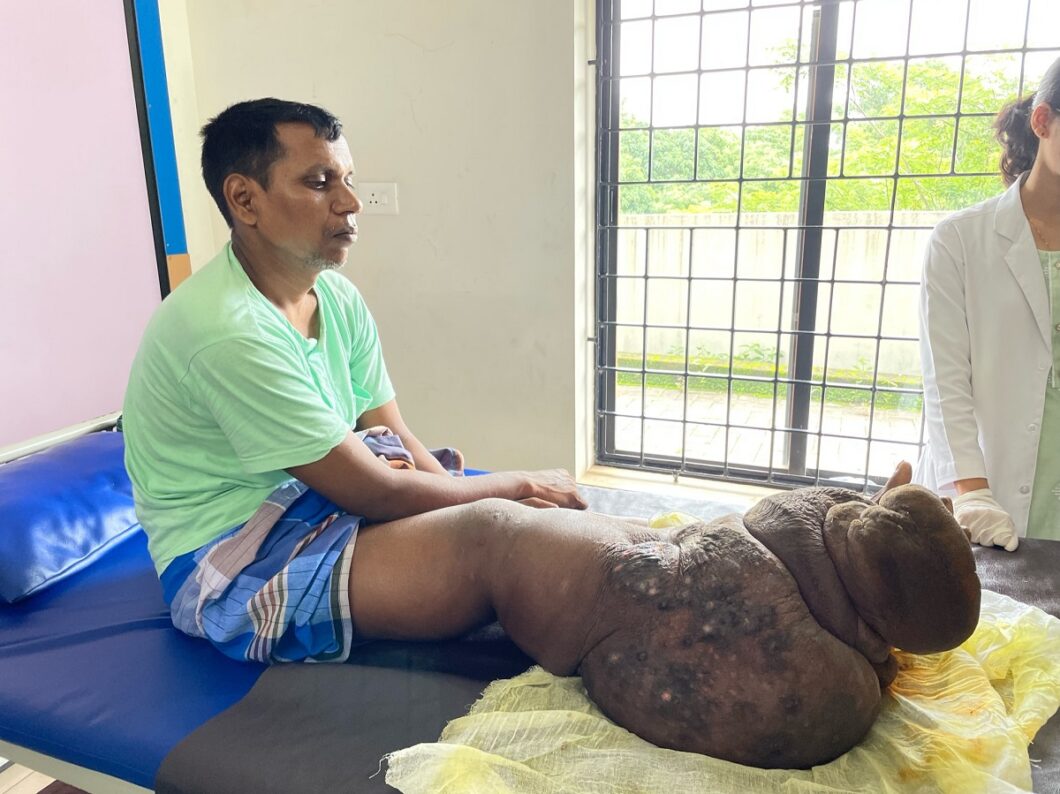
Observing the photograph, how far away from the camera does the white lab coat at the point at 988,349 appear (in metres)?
1.44

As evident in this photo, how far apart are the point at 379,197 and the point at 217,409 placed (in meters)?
1.62

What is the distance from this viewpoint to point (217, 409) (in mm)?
1068

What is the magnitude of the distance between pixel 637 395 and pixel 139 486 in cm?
182

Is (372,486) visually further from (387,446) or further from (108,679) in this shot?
(108,679)

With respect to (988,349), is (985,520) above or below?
below

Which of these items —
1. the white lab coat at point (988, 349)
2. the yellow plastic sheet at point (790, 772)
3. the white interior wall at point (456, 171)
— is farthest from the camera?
the white interior wall at point (456, 171)

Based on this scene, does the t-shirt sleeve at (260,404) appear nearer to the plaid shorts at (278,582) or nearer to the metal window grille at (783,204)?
the plaid shorts at (278,582)

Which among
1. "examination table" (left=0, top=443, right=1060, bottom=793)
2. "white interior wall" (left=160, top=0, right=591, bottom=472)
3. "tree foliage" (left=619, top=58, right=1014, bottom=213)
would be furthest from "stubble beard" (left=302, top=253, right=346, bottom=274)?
"tree foliage" (left=619, top=58, right=1014, bottom=213)

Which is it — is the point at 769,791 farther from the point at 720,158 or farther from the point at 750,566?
the point at 720,158

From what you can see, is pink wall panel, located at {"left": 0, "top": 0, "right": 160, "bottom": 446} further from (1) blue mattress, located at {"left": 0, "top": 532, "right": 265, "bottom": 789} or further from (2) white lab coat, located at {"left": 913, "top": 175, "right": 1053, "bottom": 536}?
(2) white lab coat, located at {"left": 913, "top": 175, "right": 1053, "bottom": 536}

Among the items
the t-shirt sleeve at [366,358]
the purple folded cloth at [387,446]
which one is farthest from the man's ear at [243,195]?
the purple folded cloth at [387,446]

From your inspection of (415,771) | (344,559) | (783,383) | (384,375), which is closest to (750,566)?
(415,771)

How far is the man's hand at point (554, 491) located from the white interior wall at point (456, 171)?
1094 mm

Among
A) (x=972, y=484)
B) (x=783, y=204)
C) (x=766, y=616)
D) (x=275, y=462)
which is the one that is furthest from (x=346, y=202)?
(x=783, y=204)
